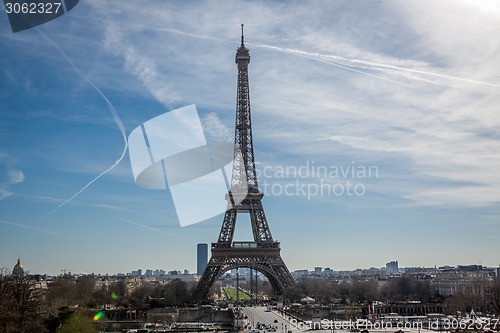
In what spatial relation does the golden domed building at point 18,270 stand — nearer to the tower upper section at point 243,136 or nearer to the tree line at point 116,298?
the tree line at point 116,298

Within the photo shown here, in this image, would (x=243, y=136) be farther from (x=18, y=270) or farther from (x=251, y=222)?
(x=18, y=270)

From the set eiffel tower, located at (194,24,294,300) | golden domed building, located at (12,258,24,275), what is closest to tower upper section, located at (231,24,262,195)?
eiffel tower, located at (194,24,294,300)

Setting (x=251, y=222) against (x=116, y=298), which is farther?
(x=116, y=298)

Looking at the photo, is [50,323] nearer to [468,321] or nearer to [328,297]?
[468,321]

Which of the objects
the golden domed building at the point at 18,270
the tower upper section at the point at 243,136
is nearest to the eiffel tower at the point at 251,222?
the tower upper section at the point at 243,136

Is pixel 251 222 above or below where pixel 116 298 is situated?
above

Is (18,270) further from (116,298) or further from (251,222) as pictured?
(251,222)

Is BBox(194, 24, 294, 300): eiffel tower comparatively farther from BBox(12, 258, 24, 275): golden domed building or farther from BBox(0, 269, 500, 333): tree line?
BBox(12, 258, 24, 275): golden domed building

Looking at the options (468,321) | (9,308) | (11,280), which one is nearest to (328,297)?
(468,321)

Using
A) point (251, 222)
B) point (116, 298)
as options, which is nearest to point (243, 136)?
point (251, 222)
